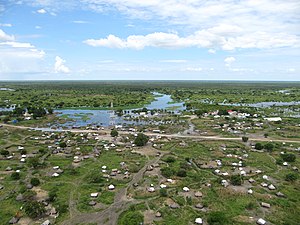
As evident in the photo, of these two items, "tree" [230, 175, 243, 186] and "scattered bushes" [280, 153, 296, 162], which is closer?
"tree" [230, 175, 243, 186]

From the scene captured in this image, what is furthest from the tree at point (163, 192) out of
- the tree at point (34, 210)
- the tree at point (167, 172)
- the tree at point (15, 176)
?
the tree at point (15, 176)

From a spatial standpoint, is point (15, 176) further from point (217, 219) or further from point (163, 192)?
point (217, 219)

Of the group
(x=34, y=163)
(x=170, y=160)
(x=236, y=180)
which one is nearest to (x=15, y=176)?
(x=34, y=163)

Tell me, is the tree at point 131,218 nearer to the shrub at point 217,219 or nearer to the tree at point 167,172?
the shrub at point 217,219

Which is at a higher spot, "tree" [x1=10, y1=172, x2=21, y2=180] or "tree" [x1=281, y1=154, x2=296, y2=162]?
"tree" [x1=281, y1=154, x2=296, y2=162]

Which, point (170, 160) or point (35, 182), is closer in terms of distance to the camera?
point (35, 182)

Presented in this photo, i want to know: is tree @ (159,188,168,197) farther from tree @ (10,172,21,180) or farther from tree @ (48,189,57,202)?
tree @ (10,172,21,180)

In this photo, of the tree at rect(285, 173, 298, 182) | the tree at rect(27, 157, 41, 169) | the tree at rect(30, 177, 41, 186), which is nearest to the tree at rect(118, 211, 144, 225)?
the tree at rect(30, 177, 41, 186)

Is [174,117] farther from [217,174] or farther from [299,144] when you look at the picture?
[217,174]

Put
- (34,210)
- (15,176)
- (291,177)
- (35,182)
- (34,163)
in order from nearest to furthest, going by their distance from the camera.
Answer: (34,210) → (35,182) → (291,177) → (15,176) → (34,163)

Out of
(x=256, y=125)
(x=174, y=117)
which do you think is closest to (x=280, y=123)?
(x=256, y=125)
